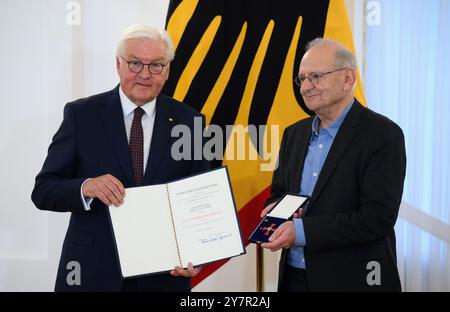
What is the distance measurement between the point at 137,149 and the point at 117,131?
105 mm

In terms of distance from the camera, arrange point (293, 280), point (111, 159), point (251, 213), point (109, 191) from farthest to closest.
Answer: point (251, 213)
point (293, 280)
point (111, 159)
point (109, 191)

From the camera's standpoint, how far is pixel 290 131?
2414 mm

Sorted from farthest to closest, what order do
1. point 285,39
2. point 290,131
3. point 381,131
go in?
point 285,39 → point 290,131 → point 381,131

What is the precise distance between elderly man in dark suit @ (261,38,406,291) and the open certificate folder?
0.20 meters

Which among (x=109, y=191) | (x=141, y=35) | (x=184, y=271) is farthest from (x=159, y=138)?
(x=184, y=271)

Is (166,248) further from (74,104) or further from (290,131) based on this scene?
(290,131)

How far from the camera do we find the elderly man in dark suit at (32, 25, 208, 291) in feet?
6.49

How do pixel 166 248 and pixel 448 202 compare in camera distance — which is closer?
pixel 166 248

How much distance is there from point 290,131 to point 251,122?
1.72ft

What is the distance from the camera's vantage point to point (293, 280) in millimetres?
2150

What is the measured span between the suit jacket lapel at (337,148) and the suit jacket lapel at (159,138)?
2.05 ft
